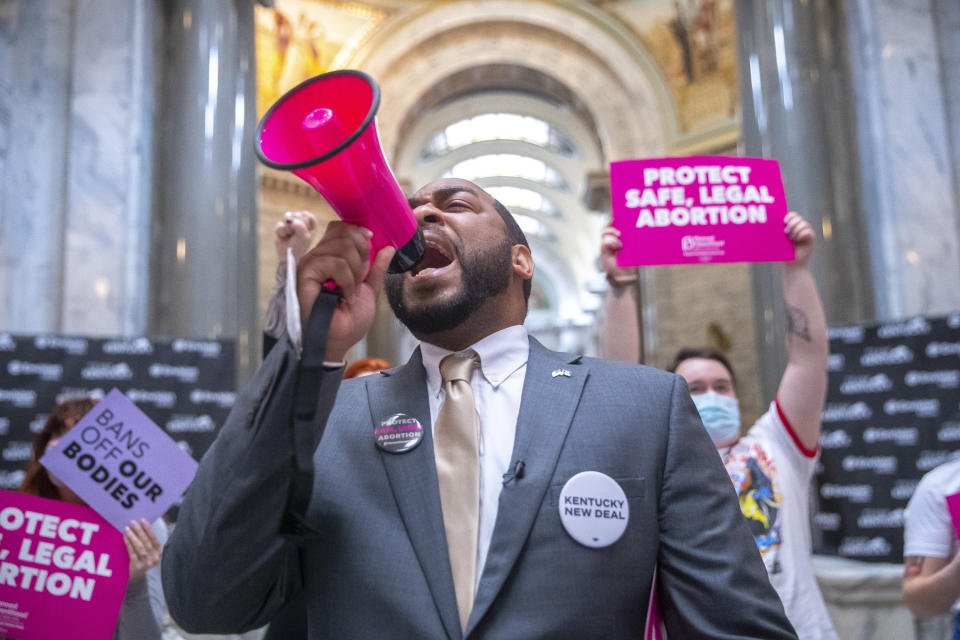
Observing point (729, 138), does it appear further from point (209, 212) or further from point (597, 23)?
point (209, 212)

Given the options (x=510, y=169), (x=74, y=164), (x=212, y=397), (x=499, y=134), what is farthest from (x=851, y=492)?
(x=510, y=169)

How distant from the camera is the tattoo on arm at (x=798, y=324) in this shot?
8.91 feet

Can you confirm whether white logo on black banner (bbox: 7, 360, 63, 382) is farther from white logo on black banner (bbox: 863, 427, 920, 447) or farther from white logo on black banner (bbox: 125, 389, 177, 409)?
white logo on black banner (bbox: 863, 427, 920, 447)

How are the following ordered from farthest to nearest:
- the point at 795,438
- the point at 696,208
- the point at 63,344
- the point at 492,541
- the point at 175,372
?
the point at 175,372 → the point at 63,344 → the point at 696,208 → the point at 795,438 → the point at 492,541

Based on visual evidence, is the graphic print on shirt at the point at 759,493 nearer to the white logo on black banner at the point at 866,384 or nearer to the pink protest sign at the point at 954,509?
the pink protest sign at the point at 954,509

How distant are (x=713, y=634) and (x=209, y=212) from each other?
6301mm

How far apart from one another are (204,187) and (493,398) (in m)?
5.93

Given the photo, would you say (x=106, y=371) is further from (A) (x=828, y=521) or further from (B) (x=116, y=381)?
(A) (x=828, y=521)

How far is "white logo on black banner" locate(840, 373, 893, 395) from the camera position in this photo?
17.0ft

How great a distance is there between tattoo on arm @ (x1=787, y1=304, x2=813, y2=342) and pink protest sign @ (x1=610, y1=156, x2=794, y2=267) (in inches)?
10.0

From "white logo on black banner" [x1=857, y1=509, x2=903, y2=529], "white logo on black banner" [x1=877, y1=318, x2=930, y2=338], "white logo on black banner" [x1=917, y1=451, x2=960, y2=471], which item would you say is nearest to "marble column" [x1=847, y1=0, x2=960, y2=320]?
"white logo on black banner" [x1=877, y1=318, x2=930, y2=338]

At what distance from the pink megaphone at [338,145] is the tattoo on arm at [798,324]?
70.2 inches

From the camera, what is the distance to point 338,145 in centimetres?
124

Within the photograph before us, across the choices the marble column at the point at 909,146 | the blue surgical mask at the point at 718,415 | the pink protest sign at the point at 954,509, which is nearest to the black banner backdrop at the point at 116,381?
the blue surgical mask at the point at 718,415
